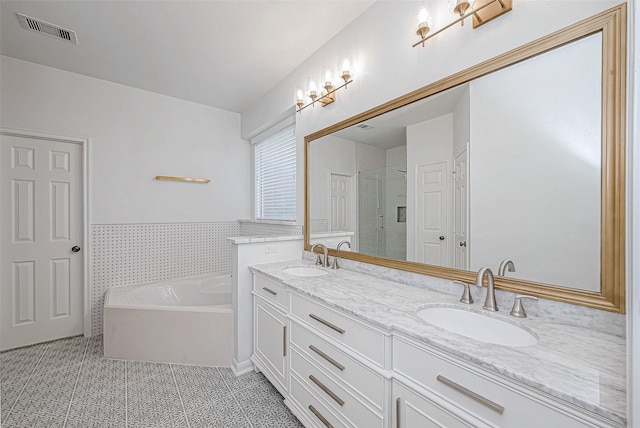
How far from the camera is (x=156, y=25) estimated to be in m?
2.01

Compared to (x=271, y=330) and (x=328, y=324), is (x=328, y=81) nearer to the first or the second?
(x=328, y=324)

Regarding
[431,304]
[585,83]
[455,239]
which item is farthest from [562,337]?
[585,83]

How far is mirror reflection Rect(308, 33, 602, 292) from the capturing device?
986 millimetres

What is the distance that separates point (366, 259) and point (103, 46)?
2.74 metres

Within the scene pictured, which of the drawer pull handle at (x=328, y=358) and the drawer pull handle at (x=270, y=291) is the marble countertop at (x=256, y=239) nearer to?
the drawer pull handle at (x=270, y=291)

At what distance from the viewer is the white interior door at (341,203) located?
212 centimetres

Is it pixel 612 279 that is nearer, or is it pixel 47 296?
pixel 612 279

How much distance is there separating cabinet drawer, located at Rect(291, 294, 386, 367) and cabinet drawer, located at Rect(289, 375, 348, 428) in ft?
1.27

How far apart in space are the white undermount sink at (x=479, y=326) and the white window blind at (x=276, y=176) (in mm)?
1932

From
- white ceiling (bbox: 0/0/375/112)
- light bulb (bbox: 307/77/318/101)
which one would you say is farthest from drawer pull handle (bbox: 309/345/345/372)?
white ceiling (bbox: 0/0/375/112)

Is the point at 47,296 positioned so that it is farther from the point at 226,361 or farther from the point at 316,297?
the point at 316,297

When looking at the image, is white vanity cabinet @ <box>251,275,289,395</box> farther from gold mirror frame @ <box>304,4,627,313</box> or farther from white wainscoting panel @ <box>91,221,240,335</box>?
white wainscoting panel @ <box>91,221,240,335</box>

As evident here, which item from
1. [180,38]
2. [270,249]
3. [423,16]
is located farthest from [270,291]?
[180,38]

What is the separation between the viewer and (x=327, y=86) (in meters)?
2.12
